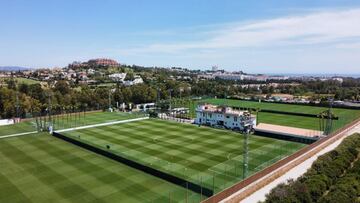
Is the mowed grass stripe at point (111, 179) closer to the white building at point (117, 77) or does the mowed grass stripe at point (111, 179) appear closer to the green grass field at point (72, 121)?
the green grass field at point (72, 121)

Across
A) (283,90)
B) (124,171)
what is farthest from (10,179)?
(283,90)

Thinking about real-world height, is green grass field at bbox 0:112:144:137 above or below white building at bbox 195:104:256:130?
below

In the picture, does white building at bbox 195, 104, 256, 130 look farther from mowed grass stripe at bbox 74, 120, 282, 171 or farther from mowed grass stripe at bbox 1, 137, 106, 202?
mowed grass stripe at bbox 1, 137, 106, 202

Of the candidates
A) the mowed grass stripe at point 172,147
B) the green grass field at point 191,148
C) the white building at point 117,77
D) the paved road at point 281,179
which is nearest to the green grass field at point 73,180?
the green grass field at point 191,148

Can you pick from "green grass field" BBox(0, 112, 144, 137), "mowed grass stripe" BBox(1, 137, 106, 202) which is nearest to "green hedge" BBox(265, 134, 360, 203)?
"mowed grass stripe" BBox(1, 137, 106, 202)

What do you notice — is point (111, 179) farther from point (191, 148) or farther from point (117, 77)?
point (117, 77)
